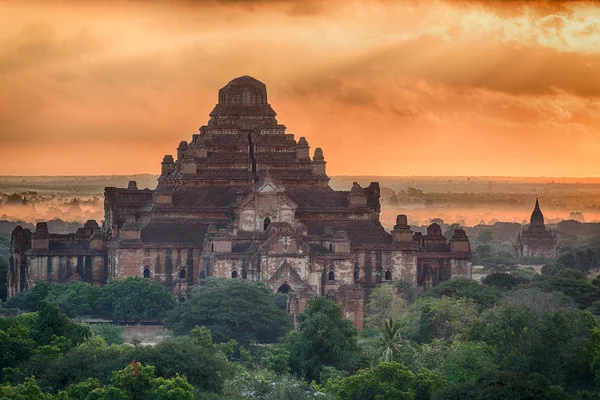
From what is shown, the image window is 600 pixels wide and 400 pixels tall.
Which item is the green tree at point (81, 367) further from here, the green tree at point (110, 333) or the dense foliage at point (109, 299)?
the dense foliage at point (109, 299)

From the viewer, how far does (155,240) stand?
102938mm

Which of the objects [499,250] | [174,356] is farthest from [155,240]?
[499,250]

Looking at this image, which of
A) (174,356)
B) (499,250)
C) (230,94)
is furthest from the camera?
(499,250)

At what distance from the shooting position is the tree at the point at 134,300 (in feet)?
302

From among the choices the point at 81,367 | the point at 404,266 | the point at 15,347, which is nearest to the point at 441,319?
the point at 404,266

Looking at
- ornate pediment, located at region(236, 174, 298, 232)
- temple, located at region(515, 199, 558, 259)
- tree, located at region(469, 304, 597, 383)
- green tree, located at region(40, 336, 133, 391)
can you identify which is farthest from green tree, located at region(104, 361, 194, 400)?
temple, located at region(515, 199, 558, 259)

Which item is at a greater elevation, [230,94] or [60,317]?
[230,94]

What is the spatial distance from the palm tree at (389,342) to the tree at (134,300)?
1815 cm

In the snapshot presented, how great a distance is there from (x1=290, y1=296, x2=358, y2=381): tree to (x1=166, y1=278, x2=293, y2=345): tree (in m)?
8.08

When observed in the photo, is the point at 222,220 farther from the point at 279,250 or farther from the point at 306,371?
the point at 306,371

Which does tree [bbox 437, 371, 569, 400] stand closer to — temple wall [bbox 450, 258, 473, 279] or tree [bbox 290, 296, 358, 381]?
tree [bbox 290, 296, 358, 381]

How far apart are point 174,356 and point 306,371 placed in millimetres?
9611

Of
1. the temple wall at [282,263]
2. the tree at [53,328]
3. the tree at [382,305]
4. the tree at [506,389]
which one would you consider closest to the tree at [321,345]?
the tree at [53,328]

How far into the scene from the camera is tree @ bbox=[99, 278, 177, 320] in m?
92.1
